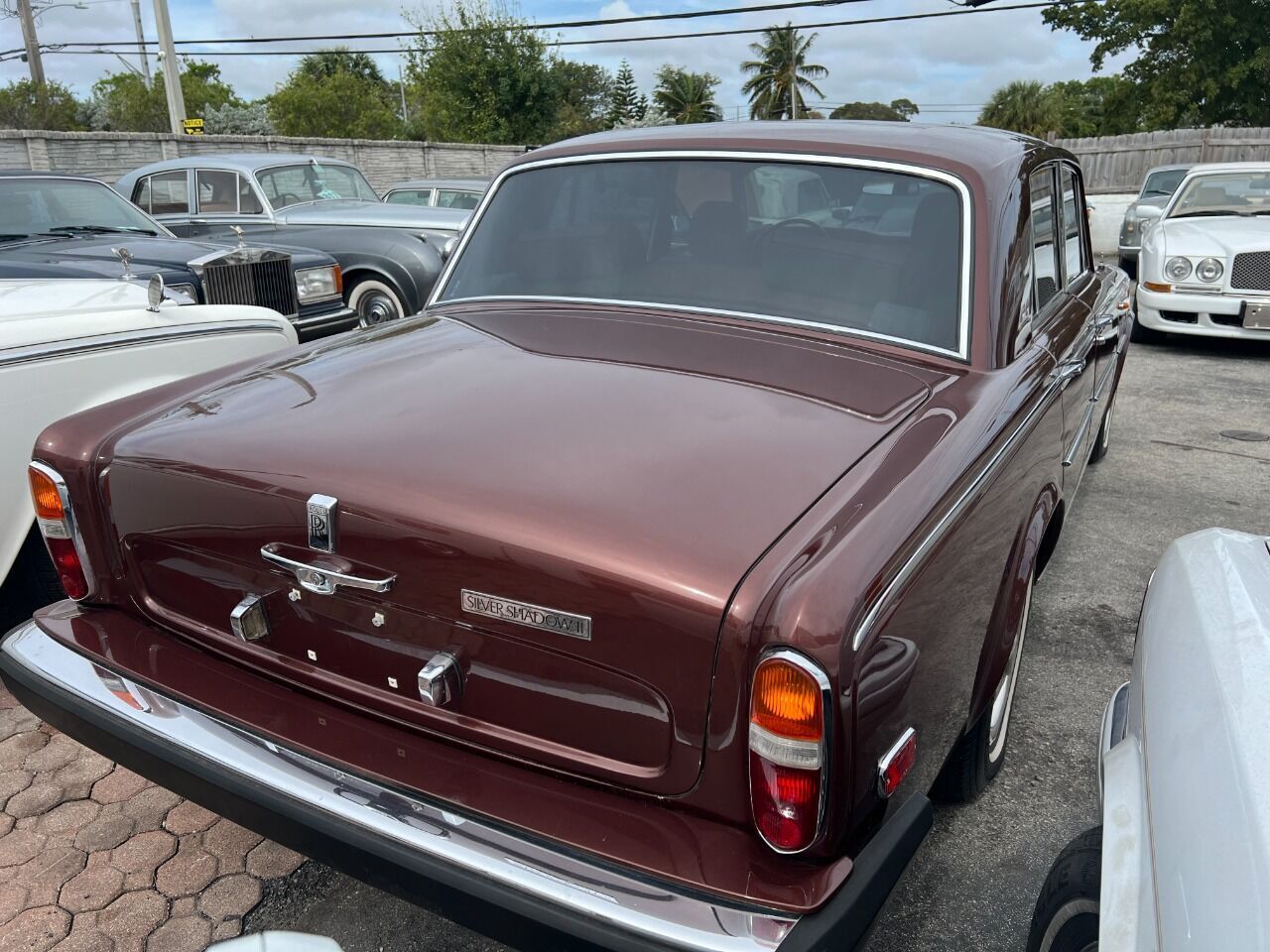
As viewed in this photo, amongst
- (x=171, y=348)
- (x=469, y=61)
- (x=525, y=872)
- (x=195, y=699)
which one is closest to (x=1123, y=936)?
(x=525, y=872)

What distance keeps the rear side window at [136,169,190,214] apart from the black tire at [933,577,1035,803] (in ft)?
27.4

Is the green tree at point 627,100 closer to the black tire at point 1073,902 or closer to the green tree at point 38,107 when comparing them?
the green tree at point 38,107

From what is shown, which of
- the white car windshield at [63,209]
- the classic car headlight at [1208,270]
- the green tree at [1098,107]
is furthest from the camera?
the green tree at [1098,107]

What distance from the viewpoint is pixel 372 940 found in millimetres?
2129

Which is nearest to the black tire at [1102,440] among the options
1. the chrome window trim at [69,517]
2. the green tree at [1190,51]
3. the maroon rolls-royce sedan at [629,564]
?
the maroon rolls-royce sedan at [629,564]

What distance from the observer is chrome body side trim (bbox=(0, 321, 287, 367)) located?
9.29 feet

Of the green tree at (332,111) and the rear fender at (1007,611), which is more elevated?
the green tree at (332,111)

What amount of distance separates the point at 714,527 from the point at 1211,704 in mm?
761

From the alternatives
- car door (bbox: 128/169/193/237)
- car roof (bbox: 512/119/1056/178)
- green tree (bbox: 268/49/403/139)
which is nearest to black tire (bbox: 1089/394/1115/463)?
car roof (bbox: 512/119/1056/178)

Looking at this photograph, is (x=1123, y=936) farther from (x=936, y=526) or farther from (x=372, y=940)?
(x=372, y=940)

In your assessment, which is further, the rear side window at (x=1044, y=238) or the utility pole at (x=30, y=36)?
the utility pole at (x=30, y=36)

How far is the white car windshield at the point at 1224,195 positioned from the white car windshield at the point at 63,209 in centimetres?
881

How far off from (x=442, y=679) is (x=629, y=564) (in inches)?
17.4

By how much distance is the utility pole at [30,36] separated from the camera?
29.9 metres
